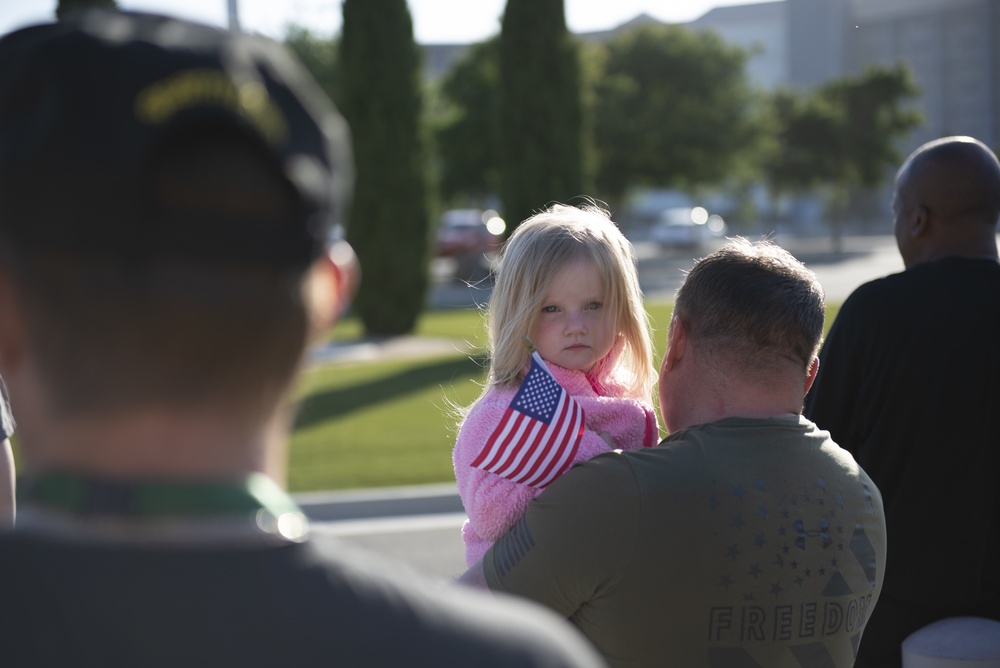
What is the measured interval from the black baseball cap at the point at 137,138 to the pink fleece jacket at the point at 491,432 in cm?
146

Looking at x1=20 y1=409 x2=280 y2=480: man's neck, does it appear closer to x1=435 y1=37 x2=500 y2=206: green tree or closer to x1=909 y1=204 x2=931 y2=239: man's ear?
x1=909 y1=204 x2=931 y2=239: man's ear

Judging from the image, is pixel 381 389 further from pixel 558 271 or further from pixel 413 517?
pixel 558 271

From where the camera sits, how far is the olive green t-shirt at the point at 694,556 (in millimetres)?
1920

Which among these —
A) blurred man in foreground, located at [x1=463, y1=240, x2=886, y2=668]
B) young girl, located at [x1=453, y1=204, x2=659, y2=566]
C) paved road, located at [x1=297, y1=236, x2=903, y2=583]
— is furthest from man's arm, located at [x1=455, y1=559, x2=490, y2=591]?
paved road, located at [x1=297, y1=236, x2=903, y2=583]

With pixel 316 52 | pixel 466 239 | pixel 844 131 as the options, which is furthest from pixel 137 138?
pixel 316 52

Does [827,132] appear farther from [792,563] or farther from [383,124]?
[792,563]

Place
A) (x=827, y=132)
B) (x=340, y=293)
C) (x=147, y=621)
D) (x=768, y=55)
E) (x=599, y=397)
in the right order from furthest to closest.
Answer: (x=768, y=55) < (x=827, y=132) < (x=599, y=397) < (x=340, y=293) < (x=147, y=621)

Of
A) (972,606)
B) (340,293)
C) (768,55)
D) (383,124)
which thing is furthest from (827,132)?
(768,55)

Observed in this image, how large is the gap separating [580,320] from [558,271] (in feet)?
0.46

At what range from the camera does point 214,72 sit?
0.86 m

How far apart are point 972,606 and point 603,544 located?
5.61 feet

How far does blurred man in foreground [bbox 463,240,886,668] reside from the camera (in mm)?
1924

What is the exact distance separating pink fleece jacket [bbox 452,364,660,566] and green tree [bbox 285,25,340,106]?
42.7 meters

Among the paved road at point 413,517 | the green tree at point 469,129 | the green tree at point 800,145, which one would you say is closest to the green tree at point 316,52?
the green tree at point 469,129
